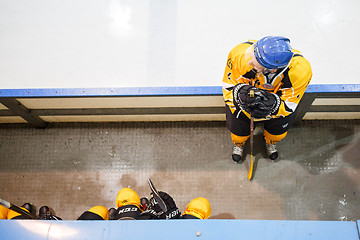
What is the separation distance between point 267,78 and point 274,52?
0.81ft

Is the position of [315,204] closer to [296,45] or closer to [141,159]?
[296,45]

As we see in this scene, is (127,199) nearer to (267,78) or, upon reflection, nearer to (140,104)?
(140,104)

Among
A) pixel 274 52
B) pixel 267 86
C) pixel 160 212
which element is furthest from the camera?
pixel 160 212

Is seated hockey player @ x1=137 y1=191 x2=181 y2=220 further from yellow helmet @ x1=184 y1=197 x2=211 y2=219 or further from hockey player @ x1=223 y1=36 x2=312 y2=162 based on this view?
hockey player @ x1=223 y1=36 x2=312 y2=162

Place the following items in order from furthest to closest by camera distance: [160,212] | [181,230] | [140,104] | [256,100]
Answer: [140,104]
[160,212]
[256,100]
[181,230]

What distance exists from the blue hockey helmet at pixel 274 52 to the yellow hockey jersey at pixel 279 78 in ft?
0.39

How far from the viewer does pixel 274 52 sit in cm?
145

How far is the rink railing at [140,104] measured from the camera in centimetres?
201

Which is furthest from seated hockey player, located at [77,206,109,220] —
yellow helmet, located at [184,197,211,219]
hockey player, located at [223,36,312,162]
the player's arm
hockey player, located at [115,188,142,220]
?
the player's arm

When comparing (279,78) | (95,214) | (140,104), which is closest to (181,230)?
(95,214)

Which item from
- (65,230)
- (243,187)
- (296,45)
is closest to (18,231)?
(65,230)

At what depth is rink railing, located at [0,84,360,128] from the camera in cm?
201

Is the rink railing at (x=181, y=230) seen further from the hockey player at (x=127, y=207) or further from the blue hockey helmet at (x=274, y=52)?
the blue hockey helmet at (x=274, y=52)

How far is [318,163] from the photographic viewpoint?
8.12 feet
